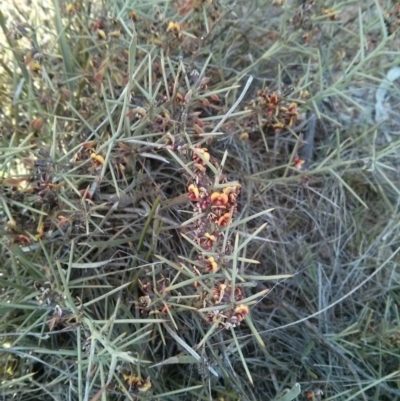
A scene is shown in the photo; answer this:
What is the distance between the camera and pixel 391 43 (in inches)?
63.2

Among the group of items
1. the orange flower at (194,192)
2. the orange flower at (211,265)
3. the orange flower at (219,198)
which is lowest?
the orange flower at (211,265)

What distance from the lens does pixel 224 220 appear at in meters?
0.81

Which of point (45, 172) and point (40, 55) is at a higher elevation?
point (40, 55)

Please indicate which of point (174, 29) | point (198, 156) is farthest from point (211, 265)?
point (174, 29)

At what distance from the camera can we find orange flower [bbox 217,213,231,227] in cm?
81

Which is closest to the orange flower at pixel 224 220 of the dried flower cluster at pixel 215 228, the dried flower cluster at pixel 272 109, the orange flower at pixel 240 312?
the dried flower cluster at pixel 215 228

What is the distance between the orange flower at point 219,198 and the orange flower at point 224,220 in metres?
0.02

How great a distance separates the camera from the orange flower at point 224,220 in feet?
2.66

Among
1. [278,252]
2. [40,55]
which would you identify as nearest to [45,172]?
[40,55]

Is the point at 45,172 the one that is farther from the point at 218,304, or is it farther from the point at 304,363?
the point at 304,363

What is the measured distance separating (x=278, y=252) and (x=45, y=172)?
55 cm

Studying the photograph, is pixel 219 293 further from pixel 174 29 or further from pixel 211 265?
pixel 174 29

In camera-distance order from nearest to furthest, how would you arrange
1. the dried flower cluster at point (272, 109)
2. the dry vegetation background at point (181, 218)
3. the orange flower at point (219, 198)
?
the orange flower at point (219, 198) → the dry vegetation background at point (181, 218) → the dried flower cluster at point (272, 109)

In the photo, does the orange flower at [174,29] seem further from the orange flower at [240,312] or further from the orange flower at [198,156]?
the orange flower at [240,312]
